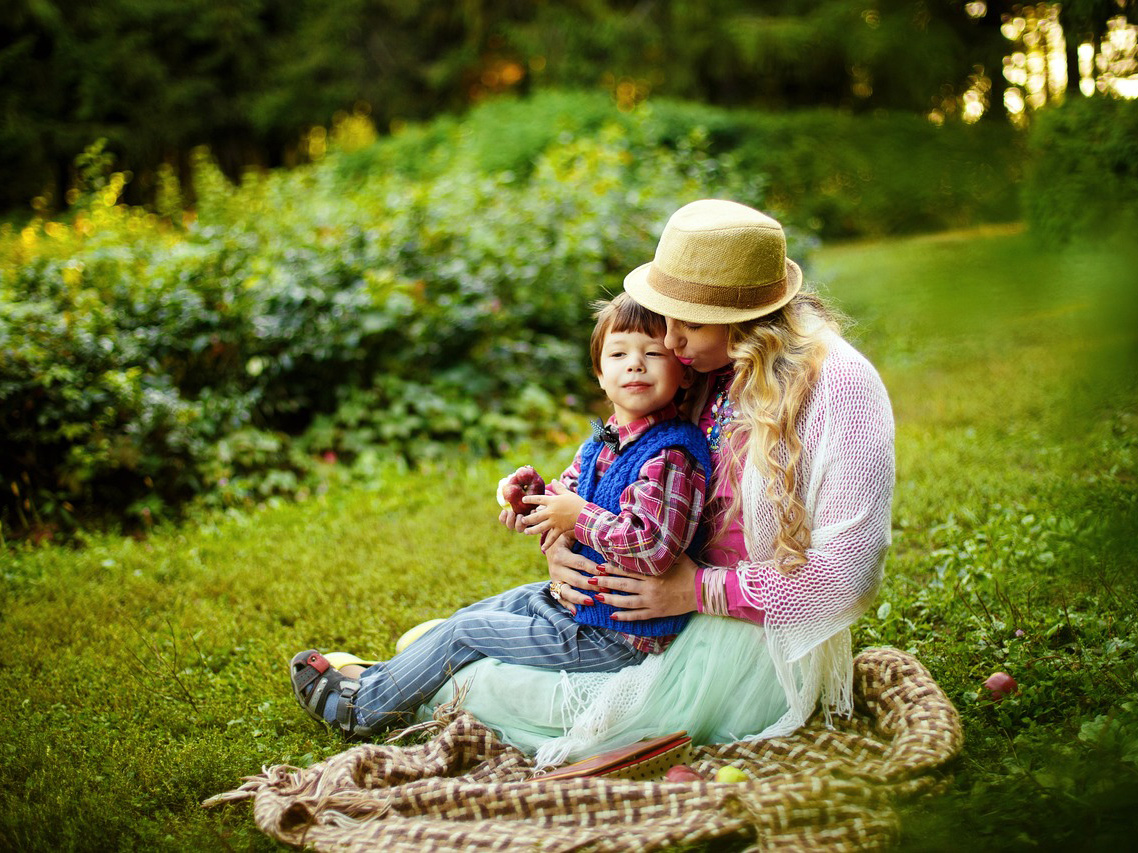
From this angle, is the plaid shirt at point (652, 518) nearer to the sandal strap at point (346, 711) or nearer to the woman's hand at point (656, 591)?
the woman's hand at point (656, 591)

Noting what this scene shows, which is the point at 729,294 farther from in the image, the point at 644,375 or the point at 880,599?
the point at 880,599

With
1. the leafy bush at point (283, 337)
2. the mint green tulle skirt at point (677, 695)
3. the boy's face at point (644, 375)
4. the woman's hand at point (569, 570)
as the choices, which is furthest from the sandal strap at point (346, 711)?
the leafy bush at point (283, 337)

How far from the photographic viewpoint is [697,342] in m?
2.15

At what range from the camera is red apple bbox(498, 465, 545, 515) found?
2.37 metres

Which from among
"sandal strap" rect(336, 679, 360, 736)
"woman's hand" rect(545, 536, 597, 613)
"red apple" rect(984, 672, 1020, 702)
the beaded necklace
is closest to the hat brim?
the beaded necklace

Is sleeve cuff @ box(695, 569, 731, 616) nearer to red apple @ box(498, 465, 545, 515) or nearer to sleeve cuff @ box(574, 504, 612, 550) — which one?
sleeve cuff @ box(574, 504, 612, 550)

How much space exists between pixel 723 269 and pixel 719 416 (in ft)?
1.23

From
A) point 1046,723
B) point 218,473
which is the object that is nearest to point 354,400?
point 218,473

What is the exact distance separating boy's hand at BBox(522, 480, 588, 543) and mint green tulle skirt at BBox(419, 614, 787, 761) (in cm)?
38

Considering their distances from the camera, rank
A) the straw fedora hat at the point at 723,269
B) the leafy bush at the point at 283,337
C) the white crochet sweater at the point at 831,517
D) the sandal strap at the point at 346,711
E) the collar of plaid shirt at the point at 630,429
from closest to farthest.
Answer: the white crochet sweater at the point at 831,517 → the straw fedora hat at the point at 723,269 → the collar of plaid shirt at the point at 630,429 → the sandal strap at the point at 346,711 → the leafy bush at the point at 283,337

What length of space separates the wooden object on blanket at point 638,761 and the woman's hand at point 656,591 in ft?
0.96

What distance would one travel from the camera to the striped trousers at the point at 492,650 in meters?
2.32

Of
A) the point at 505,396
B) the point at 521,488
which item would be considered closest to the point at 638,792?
the point at 521,488

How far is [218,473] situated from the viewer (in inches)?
180
